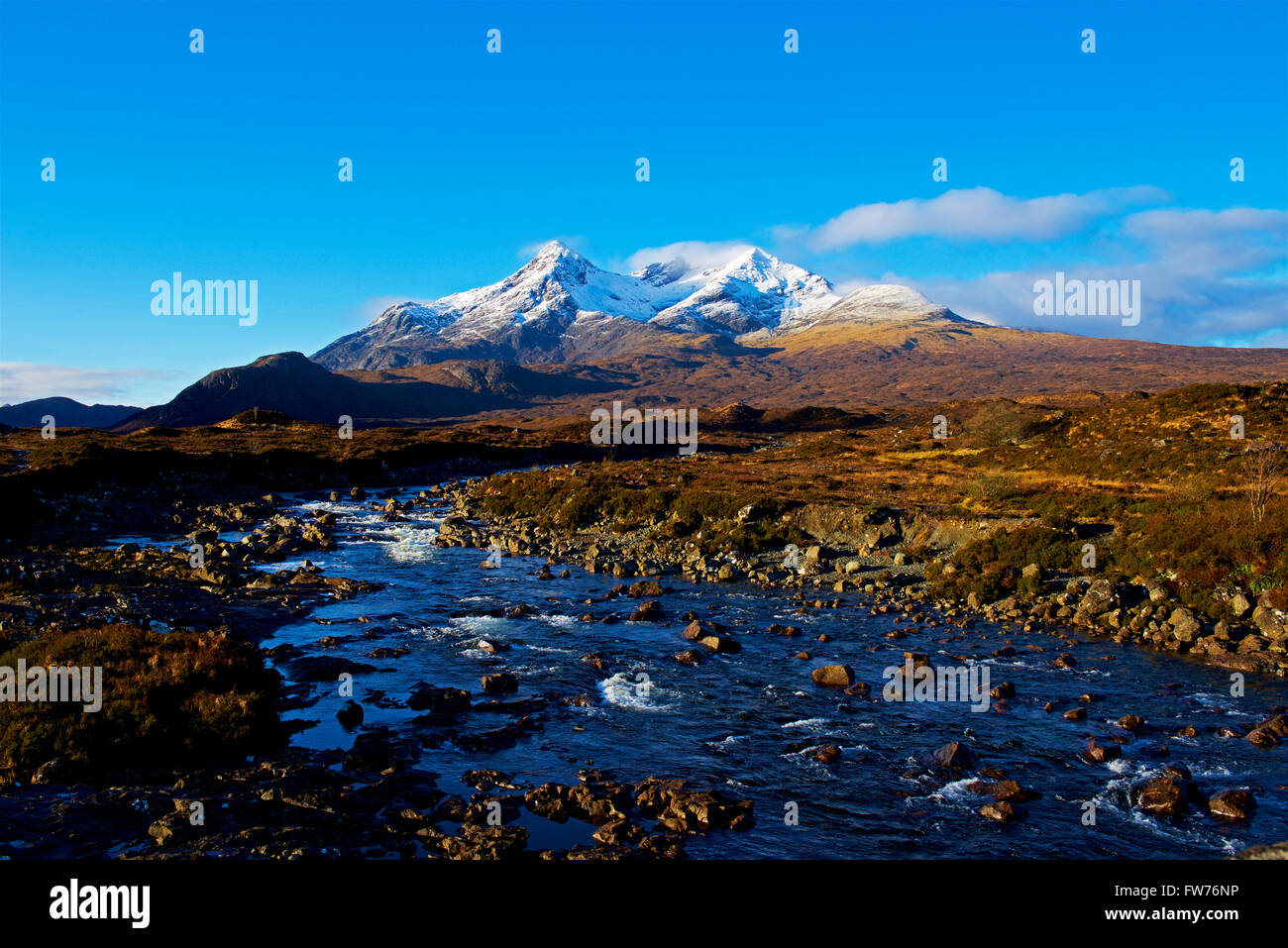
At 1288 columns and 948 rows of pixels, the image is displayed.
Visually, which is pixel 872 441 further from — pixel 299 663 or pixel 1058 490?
pixel 299 663

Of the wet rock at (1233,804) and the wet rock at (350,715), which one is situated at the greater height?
the wet rock at (350,715)

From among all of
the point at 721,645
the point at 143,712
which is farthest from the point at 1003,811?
the point at 143,712

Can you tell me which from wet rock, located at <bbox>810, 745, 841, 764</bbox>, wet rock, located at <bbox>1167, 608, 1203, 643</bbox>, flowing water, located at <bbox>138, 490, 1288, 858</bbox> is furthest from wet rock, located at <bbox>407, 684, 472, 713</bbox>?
wet rock, located at <bbox>1167, 608, 1203, 643</bbox>

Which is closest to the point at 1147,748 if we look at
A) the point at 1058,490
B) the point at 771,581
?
the point at 771,581

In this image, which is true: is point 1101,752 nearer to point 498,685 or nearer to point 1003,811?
point 1003,811

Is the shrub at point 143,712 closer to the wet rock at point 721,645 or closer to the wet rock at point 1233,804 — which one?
the wet rock at point 721,645

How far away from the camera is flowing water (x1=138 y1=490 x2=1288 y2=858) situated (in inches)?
512

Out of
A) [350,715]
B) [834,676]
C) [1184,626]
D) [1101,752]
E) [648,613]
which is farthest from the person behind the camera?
[648,613]

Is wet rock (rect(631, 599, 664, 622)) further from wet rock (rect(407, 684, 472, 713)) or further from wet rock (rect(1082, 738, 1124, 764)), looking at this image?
wet rock (rect(1082, 738, 1124, 764))

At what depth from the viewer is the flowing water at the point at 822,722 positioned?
13000 mm

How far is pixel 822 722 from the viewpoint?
17969 millimetres

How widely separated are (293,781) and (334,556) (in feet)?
90.6

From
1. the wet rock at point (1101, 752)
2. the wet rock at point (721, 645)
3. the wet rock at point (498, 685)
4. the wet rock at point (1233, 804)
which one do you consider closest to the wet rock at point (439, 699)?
the wet rock at point (498, 685)
